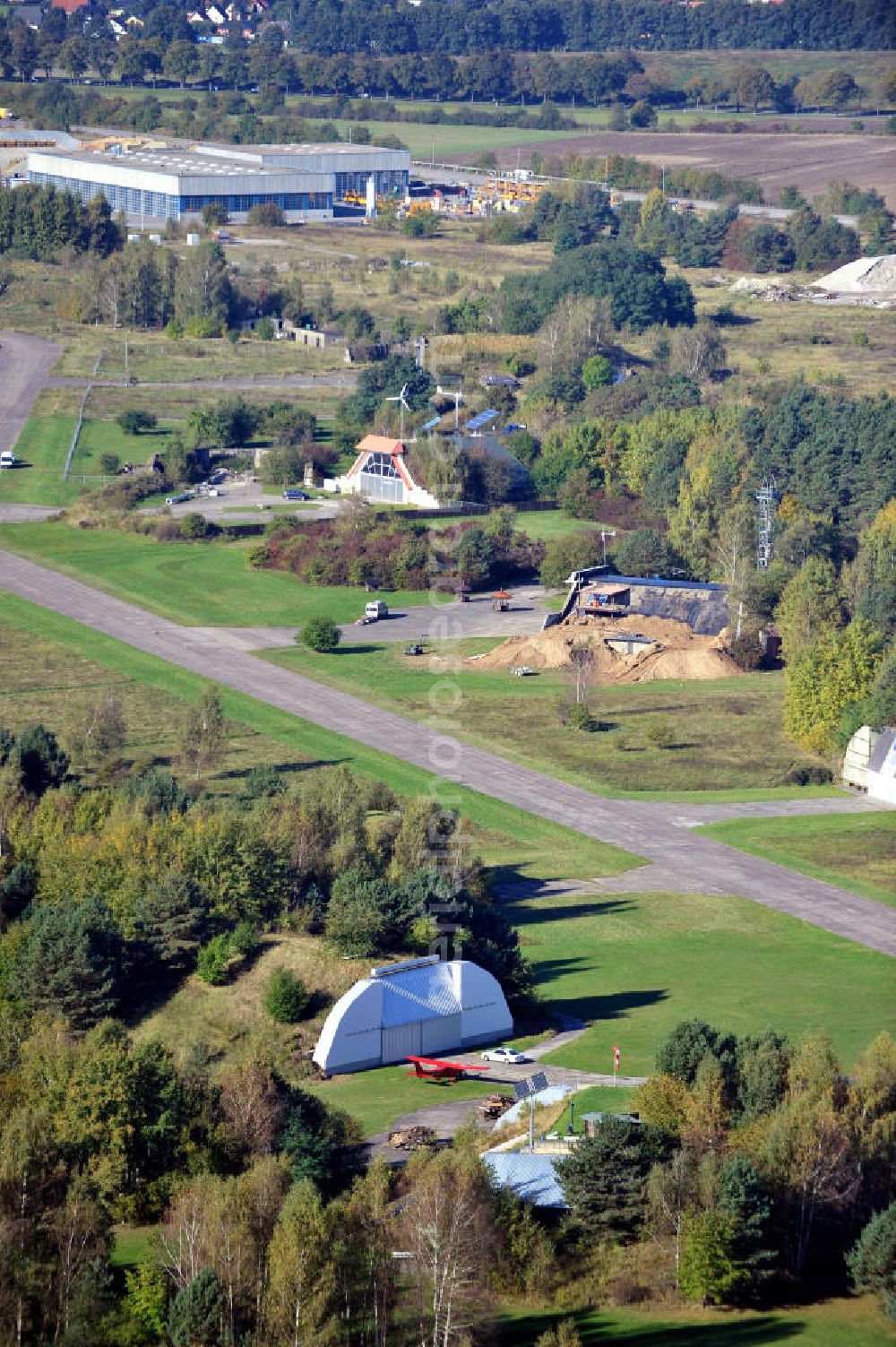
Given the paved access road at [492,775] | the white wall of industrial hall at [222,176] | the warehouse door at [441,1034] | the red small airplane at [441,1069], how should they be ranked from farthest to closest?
the white wall of industrial hall at [222,176] < the paved access road at [492,775] < the warehouse door at [441,1034] < the red small airplane at [441,1069]

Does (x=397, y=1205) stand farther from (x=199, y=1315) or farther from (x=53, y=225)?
(x=53, y=225)

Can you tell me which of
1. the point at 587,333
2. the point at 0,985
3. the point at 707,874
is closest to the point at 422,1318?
the point at 0,985

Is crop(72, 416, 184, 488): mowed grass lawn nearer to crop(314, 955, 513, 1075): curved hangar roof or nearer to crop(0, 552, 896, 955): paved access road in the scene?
crop(0, 552, 896, 955): paved access road

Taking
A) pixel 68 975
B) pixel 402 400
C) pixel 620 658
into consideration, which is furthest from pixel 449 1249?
pixel 402 400

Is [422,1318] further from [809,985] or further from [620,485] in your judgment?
[620,485]

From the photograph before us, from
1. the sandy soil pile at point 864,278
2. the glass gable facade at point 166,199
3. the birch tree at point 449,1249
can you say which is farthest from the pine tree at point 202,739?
the glass gable facade at point 166,199

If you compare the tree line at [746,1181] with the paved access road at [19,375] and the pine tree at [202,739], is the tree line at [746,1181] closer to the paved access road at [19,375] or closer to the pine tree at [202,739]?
the pine tree at [202,739]

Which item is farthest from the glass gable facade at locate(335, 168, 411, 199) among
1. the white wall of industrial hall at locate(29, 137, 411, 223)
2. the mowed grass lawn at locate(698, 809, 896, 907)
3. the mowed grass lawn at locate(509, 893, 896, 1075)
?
the mowed grass lawn at locate(509, 893, 896, 1075)
